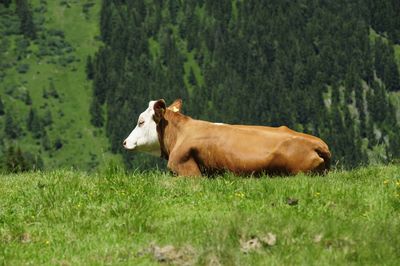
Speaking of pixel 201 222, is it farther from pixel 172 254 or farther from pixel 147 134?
pixel 147 134

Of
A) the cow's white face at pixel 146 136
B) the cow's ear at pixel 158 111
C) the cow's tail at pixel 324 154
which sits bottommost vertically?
the cow's white face at pixel 146 136

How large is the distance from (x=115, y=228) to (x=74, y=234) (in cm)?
60

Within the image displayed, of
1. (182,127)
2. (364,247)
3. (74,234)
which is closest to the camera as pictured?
(364,247)

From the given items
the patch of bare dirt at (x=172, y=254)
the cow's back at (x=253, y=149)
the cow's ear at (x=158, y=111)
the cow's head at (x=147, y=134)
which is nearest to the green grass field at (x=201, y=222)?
the patch of bare dirt at (x=172, y=254)

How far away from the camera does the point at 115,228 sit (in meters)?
10.6

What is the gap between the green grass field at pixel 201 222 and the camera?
30.2 ft

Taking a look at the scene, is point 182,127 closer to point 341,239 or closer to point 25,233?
point 25,233

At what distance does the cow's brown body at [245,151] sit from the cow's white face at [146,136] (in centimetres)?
134

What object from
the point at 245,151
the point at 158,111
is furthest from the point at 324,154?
the point at 158,111

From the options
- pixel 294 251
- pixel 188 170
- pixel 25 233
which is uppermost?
pixel 294 251

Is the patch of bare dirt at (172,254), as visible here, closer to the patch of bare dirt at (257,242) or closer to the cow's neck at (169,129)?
the patch of bare dirt at (257,242)

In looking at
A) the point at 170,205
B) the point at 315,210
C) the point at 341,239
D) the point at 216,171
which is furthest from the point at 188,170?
the point at 341,239

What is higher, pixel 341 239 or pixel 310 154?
pixel 341 239

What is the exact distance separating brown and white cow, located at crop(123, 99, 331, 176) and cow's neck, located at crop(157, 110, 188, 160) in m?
0.03
